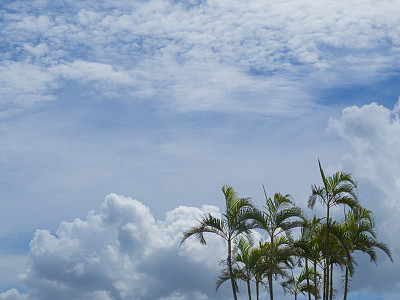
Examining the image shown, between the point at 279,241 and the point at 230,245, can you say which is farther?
the point at 279,241

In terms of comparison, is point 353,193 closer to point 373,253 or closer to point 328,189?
point 328,189

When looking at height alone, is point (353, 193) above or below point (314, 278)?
above

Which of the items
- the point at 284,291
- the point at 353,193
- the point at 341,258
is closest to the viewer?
the point at 353,193

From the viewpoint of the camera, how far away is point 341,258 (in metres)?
24.1

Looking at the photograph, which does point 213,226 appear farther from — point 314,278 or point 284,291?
point 284,291

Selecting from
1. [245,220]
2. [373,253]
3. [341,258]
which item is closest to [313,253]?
[341,258]

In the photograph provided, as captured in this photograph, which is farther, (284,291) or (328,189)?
(284,291)

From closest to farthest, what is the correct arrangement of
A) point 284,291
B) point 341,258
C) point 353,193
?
1. point 353,193
2. point 341,258
3. point 284,291

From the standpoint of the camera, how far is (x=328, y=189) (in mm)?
22047

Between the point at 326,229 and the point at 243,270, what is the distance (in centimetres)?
519

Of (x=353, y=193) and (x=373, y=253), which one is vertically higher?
(x=353, y=193)

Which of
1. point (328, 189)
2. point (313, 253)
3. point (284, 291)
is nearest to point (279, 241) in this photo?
point (313, 253)

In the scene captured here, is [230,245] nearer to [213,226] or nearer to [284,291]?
[213,226]

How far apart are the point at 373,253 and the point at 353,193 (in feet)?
11.4
